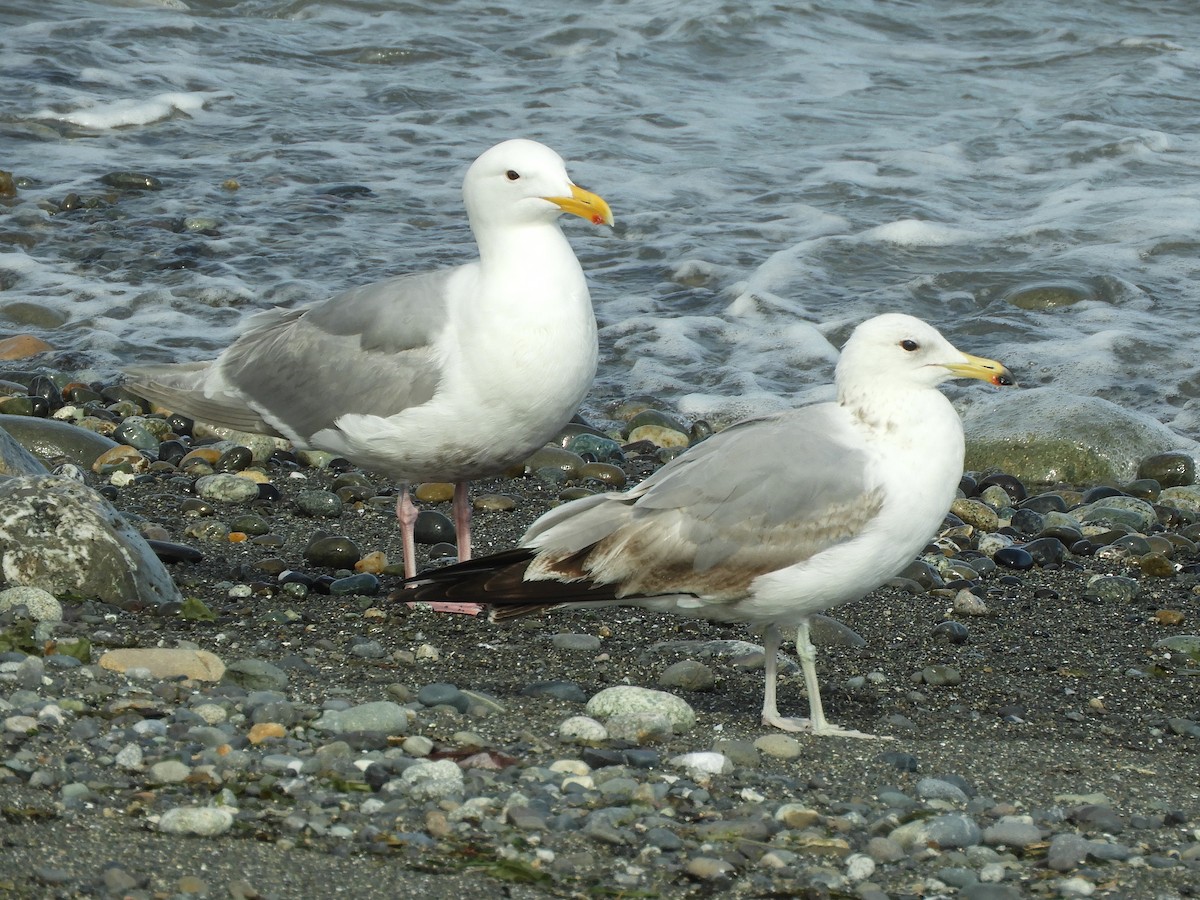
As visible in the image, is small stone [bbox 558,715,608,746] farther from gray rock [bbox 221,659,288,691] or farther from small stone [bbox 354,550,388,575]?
small stone [bbox 354,550,388,575]

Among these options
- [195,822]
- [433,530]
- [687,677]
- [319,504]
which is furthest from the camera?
[319,504]

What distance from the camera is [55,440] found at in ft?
24.2

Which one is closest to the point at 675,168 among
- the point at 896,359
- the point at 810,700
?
the point at 896,359

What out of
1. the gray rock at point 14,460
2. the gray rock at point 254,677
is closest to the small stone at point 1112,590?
the gray rock at point 254,677

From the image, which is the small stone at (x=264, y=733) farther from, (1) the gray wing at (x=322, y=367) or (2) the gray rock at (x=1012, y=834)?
(1) the gray wing at (x=322, y=367)

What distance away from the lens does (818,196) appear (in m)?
12.8

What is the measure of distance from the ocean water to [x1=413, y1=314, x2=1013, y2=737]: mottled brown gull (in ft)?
13.5

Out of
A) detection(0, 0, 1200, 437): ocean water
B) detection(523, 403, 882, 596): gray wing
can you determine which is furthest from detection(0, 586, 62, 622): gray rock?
detection(0, 0, 1200, 437): ocean water

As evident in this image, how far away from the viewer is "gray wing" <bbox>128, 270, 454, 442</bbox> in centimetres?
577

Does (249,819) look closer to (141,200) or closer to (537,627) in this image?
(537,627)

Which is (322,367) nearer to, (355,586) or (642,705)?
(355,586)

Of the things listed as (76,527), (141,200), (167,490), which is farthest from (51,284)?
(76,527)

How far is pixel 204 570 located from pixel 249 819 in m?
2.72

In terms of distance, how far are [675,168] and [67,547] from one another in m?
9.03
